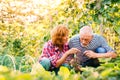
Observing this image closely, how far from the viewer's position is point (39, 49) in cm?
869

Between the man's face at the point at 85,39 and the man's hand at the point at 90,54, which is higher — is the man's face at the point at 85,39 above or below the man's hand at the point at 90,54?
above

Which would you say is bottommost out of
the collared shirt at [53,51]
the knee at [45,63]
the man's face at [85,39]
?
the knee at [45,63]

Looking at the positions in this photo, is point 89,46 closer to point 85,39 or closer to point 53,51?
point 85,39

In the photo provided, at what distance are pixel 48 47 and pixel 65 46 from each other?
186 mm

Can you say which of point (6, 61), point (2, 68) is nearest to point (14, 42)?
point (6, 61)

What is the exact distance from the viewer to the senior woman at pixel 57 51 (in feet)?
14.0

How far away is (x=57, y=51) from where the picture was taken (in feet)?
14.7

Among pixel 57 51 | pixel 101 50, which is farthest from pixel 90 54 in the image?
pixel 57 51

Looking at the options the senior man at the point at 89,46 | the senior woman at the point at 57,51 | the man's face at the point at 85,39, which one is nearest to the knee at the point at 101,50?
the senior man at the point at 89,46

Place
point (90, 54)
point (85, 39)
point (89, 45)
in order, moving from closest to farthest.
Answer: point (90, 54) < point (85, 39) < point (89, 45)

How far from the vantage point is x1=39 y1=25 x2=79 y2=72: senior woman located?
4.27 meters

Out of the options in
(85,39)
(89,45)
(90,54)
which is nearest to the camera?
(90,54)

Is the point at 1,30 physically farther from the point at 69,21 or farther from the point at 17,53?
the point at 69,21

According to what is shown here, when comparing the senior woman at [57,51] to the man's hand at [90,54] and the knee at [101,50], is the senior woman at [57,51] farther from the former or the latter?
the knee at [101,50]
